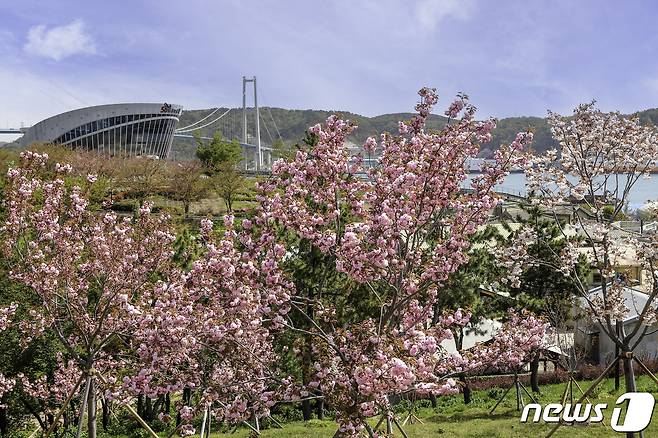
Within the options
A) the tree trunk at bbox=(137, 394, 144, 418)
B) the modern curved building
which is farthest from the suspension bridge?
the tree trunk at bbox=(137, 394, 144, 418)

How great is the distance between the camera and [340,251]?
6.70 meters

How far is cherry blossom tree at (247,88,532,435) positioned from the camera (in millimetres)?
6285

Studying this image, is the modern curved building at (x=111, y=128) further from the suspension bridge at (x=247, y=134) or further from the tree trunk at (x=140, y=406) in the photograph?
the tree trunk at (x=140, y=406)

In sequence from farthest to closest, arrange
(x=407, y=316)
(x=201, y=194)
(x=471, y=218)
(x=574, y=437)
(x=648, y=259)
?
(x=201, y=194) → (x=574, y=437) → (x=648, y=259) → (x=407, y=316) → (x=471, y=218)

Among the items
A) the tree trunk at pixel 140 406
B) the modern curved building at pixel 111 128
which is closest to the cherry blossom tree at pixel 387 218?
the tree trunk at pixel 140 406

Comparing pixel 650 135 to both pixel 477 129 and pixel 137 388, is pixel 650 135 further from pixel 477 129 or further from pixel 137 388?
pixel 137 388

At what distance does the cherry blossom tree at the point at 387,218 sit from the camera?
6285mm

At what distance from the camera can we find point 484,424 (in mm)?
13148

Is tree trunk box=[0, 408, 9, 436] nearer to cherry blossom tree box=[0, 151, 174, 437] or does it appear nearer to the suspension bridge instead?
cherry blossom tree box=[0, 151, 174, 437]

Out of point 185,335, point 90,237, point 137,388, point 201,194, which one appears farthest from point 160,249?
point 201,194

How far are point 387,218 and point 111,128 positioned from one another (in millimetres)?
91173

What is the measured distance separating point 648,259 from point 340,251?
512 cm

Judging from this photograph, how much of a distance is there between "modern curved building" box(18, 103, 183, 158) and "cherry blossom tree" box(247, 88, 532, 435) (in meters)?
81.8

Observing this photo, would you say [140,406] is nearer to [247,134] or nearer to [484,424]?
[484,424]
